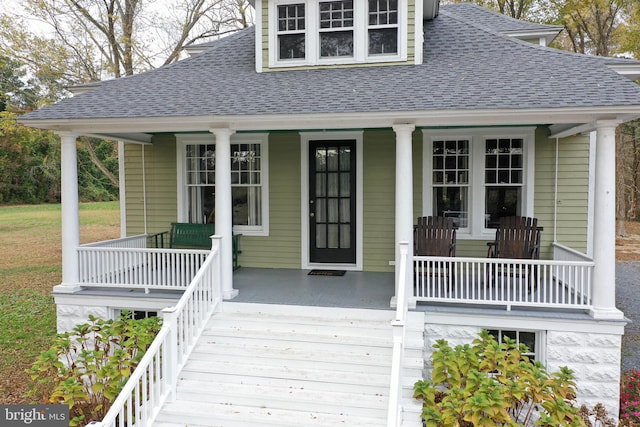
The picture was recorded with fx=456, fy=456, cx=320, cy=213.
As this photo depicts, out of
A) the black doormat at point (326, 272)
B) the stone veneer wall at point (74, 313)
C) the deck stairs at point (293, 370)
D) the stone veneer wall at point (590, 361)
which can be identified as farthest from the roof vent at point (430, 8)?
the stone veneer wall at point (74, 313)

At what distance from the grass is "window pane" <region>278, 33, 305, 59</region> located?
650 cm

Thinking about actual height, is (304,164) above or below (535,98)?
below

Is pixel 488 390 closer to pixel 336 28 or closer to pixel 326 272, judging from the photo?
pixel 326 272

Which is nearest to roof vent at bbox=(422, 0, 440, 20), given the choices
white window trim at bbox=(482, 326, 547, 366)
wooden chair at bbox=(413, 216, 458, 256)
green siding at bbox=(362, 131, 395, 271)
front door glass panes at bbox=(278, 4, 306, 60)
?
front door glass panes at bbox=(278, 4, 306, 60)

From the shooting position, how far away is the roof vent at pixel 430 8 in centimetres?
798

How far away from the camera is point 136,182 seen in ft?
30.2

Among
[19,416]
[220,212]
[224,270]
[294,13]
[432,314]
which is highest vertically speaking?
[294,13]

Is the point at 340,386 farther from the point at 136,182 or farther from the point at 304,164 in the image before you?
the point at 136,182

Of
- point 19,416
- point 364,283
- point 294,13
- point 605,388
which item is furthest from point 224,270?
point 605,388

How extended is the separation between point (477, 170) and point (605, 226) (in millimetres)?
2638

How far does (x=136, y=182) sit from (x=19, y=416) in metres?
5.01

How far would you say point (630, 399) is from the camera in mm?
5949

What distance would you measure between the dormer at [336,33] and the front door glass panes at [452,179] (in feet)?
5.43

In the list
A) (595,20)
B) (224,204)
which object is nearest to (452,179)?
(224,204)
